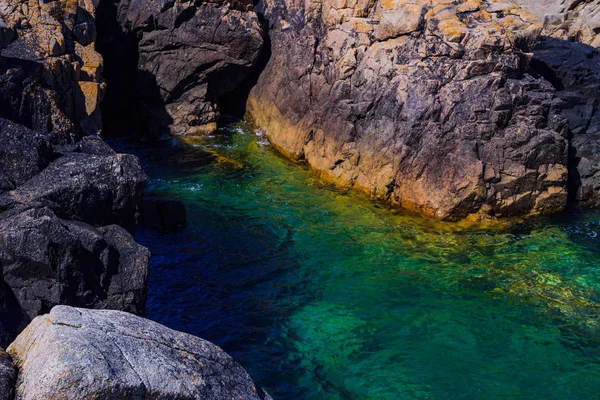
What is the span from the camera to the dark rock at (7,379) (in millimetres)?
5316

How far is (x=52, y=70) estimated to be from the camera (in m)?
14.1

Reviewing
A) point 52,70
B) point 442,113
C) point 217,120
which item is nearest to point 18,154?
point 52,70

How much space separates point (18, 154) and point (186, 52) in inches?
551

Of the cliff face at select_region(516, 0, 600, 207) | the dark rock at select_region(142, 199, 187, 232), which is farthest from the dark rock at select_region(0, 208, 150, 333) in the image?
the cliff face at select_region(516, 0, 600, 207)

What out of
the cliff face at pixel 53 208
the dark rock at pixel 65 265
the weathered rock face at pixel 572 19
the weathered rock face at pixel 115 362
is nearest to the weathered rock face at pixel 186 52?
the cliff face at pixel 53 208

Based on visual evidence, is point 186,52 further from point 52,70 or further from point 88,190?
point 88,190

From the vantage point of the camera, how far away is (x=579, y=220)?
1716 centimetres

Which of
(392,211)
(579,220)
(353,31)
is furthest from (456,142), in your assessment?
(353,31)

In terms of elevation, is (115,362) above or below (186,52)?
below

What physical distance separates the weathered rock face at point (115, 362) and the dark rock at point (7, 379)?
0.06 meters

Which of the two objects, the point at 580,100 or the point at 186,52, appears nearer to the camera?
the point at 580,100

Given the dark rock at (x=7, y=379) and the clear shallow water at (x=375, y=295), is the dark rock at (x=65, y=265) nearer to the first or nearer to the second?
the clear shallow water at (x=375, y=295)

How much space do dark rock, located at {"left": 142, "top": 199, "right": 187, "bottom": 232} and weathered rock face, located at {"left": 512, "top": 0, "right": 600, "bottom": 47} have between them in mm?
16004

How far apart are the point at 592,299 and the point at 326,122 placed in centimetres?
1012
